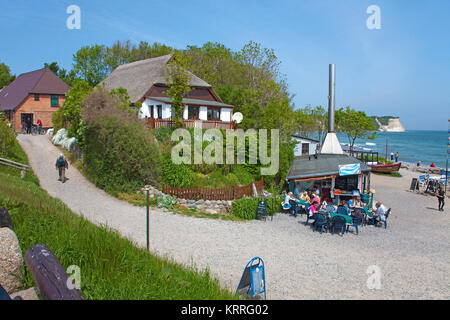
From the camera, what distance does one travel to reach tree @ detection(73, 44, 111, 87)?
56.0 meters

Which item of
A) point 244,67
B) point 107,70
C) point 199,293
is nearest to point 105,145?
point 199,293

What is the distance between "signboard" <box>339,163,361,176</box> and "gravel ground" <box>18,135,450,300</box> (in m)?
3.19

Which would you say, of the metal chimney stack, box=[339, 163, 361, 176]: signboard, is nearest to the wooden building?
the metal chimney stack

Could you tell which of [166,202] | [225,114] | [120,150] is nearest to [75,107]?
[120,150]

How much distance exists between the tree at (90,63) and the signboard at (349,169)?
48719mm

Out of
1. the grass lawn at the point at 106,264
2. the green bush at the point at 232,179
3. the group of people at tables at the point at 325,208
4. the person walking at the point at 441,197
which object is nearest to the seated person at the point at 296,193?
the group of people at tables at the point at 325,208

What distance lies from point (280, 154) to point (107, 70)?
4589cm

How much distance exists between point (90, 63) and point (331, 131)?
1849 inches

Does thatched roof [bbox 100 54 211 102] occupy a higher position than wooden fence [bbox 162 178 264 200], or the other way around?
thatched roof [bbox 100 54 211 102]

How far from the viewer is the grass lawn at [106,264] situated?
537 cm

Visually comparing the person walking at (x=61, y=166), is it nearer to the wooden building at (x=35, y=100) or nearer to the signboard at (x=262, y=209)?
the signboard at (x=262, y=209)

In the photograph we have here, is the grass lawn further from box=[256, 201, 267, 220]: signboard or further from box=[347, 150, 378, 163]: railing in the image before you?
box=[347, 150, 378, 163]: railing
